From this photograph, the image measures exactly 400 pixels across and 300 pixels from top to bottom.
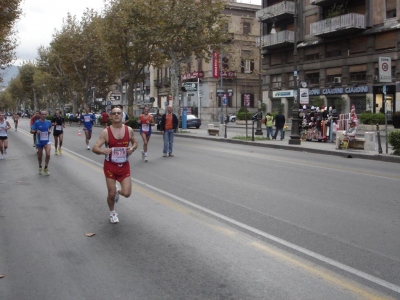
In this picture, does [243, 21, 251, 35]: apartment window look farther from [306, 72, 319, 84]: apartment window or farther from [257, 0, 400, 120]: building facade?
[306, 72, 319, 84]: apartment window

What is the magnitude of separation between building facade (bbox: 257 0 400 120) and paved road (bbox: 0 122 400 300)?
2437cm

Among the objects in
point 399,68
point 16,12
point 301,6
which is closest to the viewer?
point 16,12

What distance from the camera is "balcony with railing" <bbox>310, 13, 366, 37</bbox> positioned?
3606 centimetres

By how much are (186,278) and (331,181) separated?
686 centimetres

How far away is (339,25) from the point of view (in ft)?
122

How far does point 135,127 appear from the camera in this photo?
4044 centimetres

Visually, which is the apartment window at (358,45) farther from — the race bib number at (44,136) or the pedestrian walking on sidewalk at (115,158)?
the pedestrian walking on sidewalk at (115,158)

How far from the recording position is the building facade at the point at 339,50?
115 ft

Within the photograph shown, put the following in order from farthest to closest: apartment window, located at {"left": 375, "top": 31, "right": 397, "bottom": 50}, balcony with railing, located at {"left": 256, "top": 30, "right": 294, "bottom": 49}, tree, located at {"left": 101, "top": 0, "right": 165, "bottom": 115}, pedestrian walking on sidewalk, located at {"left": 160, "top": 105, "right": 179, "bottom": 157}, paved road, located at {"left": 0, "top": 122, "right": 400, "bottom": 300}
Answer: balcony with railing, located at {"left": 256, "top": 30, "right": 294, "bottom": 49} < apartment window, located at {"left": 375, "top": 31, "right": 397, "bottom": 50} < tree, located at {"left": 101, "top": 0, "right": 165, "bottom": 115} < pedestrian walking on sidewalk, located at {"left": 160, "top": 105, "right": 179, "bottom": 157} < paved road, located at {"left": 0, "top": 122, "right": 400, "bottom": 300}

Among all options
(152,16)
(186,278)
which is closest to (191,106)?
(152,16)

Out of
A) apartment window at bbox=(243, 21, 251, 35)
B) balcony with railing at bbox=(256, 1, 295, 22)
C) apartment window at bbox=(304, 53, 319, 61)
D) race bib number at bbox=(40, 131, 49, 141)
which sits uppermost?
apartment window at bbox=(243, 21, 251, 35)

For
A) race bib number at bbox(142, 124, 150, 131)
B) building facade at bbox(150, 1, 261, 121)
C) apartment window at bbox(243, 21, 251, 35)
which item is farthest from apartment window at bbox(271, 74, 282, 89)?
race bib number at bbox(142, 124, 150, 131)

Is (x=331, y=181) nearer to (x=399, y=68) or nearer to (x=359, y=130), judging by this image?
(x=359, y=130)

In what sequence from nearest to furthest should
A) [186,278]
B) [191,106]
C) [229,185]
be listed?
[186,278], [229,185], [191,106]
